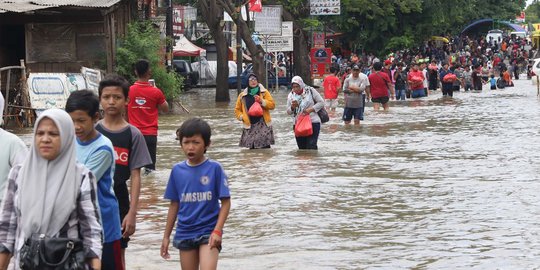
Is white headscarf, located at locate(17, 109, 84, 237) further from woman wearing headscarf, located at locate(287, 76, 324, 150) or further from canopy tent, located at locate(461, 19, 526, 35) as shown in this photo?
canopy tent, located at locate(461, 19, 526, 35)

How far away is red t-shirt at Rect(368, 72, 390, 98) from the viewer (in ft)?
99.7

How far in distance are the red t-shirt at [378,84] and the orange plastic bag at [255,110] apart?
1194cm

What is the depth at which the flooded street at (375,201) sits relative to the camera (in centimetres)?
970

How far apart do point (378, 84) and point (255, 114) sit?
1225 centimetres

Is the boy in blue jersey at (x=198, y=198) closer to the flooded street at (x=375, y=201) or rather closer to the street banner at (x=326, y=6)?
the flooded street at (x=375, y=201)

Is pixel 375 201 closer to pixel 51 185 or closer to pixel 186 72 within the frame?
pixel 51 185

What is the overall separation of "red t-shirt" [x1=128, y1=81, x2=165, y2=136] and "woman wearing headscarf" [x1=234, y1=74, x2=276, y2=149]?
5122 millimetres

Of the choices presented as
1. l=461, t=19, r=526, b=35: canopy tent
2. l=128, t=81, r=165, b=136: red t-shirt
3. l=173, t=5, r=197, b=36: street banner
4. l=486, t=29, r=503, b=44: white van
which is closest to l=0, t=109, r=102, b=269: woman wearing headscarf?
l=128, t=81, r=165, b=136: red t-shirt

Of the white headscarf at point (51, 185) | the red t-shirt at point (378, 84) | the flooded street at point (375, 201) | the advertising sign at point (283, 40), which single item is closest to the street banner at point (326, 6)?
the advertising sign at point (283, 40)

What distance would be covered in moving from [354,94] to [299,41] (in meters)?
23.1

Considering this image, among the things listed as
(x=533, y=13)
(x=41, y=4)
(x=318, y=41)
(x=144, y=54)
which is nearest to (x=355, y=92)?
(x=144, y=54)

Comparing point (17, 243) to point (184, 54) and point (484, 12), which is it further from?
point (484, 12)

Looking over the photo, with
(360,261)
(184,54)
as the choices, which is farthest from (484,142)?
(184,54)

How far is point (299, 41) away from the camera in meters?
48.2
